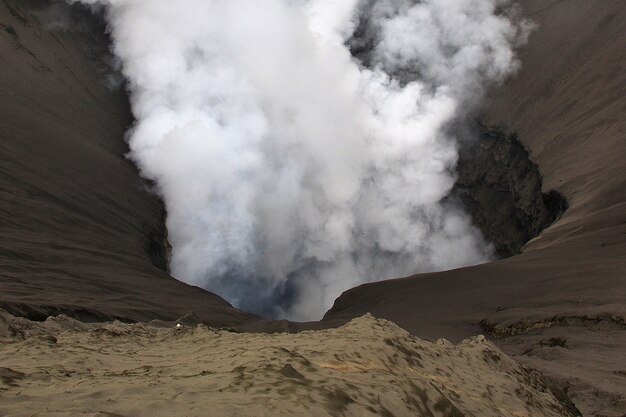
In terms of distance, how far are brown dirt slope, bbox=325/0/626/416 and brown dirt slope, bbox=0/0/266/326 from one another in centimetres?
535

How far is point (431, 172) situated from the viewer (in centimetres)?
2853

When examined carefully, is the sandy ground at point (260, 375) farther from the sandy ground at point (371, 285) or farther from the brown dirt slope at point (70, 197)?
the brown dirt slope at point (70, 197)

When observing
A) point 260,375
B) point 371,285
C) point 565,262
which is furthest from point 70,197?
point 260,375

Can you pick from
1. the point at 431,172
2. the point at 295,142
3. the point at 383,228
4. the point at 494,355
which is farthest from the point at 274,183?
the point at 494,355

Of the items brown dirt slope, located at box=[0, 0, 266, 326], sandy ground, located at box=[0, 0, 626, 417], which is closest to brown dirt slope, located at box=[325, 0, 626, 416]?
sandy ground, located at box=[0, 0, 626, 417]

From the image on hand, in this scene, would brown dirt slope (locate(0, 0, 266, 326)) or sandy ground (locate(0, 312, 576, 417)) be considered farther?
brown dirt slope (locate(0, 0, 266, 326))

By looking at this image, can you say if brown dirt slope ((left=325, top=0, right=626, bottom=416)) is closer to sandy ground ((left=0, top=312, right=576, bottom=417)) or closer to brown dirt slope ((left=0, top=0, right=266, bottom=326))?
sandy ground ((left=0, top=312, right=576, bottom=417))

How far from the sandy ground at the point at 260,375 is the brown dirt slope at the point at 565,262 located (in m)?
1.60

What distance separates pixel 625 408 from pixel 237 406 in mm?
5278

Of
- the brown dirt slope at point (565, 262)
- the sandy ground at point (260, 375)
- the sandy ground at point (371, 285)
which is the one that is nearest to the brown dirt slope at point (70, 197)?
the sandy ground at point (371, 285)

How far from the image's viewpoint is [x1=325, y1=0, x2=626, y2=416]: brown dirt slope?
9844mm

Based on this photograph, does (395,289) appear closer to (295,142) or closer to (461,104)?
(295,142)

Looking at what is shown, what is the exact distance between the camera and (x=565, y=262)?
1389 centimetres

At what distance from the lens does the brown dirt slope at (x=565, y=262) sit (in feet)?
32.3
